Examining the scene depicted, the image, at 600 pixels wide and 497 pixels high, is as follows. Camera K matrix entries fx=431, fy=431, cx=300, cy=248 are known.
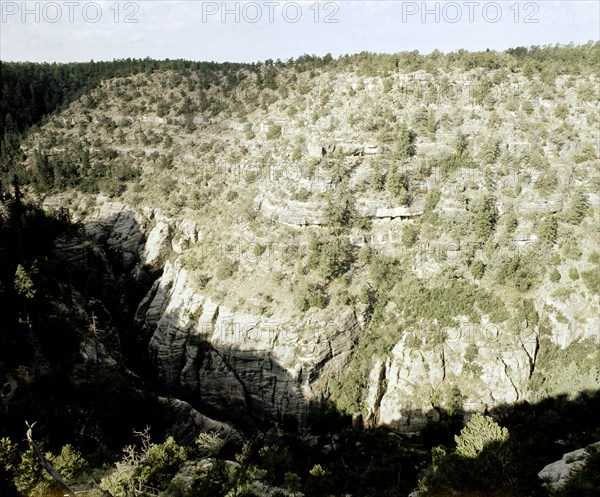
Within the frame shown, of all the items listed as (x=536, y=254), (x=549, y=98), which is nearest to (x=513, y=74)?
(x=549, y=98)

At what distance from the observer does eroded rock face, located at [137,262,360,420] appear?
51.2m

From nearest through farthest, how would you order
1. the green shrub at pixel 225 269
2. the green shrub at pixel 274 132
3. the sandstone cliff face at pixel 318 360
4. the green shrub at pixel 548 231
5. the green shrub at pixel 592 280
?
the sandstone cliff face at pixel 318 360 < the green shrub at pixel 592 280 < the green shrub at pixel 548 231 < the green shrub at pixel 225 269 < the green shrub at pixel 274 132

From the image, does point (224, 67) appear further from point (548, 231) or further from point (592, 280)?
point (592, 280)

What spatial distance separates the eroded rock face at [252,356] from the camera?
168 ft

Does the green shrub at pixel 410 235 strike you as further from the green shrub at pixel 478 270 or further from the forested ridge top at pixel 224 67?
the forested ridge top at pixel 224 67

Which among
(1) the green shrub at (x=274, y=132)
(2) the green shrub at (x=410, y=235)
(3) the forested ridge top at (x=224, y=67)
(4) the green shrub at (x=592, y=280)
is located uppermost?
(3) the forested ridge top at (x=224, y=67)

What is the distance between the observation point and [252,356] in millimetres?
52188

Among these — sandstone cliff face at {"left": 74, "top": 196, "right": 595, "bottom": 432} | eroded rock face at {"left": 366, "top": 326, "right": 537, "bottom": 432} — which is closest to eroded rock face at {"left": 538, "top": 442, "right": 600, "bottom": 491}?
eroded rock face at {"left": 366, "top": 326, "right": 537, "bottom": 432}

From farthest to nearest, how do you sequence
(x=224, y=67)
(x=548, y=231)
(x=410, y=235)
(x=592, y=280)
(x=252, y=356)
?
(x=224, y=67), (x=410, y=235), (x=548, y=231), (x=252, y=356), (x=592, y=280)

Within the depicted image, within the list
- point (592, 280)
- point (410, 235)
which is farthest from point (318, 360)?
point (592, 280)

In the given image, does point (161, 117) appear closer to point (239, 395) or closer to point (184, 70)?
point (184, 70)

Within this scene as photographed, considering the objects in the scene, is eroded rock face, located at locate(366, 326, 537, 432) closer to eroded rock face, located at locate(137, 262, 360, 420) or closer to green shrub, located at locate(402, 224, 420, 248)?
eroded rock face, located at locate(137, 262, 360, 420)

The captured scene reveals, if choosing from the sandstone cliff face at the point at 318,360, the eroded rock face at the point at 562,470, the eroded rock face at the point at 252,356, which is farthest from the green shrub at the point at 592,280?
the eroded rock face at the point at 252,356

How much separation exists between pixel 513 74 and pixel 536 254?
30320 mm
